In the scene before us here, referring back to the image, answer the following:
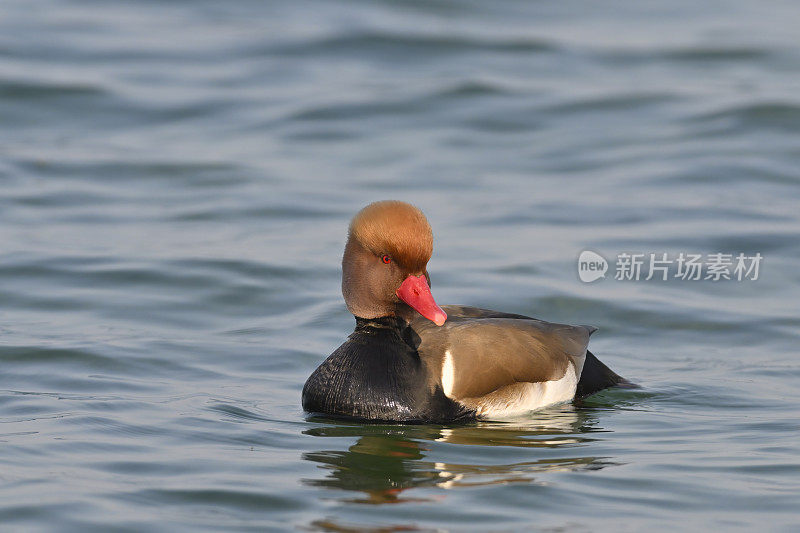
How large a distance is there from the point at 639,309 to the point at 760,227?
2.41m

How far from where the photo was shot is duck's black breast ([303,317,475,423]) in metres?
6.67

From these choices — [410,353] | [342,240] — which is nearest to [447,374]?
[410,353]

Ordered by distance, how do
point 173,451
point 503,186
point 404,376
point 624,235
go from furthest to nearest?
point 503,186
point 624,235
point 404,376
point 173,451

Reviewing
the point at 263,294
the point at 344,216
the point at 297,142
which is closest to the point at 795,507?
the point at 263,294

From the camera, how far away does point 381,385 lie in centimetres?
668

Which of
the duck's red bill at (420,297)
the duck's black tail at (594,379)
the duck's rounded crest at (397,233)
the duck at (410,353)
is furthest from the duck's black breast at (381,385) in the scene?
the duck's black tail at (594,379)

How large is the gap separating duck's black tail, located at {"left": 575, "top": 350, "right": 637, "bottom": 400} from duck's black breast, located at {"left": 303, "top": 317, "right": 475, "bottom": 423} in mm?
914

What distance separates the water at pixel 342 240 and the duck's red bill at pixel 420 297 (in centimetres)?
59

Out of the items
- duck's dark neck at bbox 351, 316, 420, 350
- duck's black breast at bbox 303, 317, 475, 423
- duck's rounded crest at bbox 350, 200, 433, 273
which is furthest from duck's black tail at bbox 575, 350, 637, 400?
duck's rounded crest at bbox 350, 200, 433, 273

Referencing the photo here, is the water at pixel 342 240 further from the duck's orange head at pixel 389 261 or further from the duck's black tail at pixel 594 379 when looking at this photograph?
the duck's orange head at pixel 389 261

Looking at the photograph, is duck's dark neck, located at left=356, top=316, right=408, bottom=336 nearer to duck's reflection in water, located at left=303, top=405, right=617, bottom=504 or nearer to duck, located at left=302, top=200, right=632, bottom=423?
duck, located at left=302, top=200, right=632, bottom=423

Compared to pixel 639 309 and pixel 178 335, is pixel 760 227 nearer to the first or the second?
pixel 639 309

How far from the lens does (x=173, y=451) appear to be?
20.3 feet

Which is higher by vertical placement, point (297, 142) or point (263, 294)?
point (297, 142)
